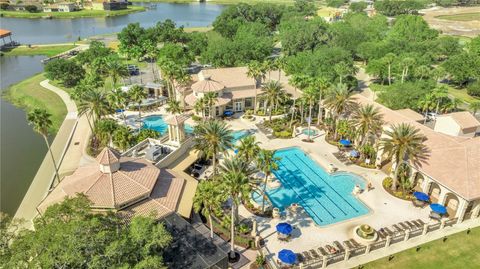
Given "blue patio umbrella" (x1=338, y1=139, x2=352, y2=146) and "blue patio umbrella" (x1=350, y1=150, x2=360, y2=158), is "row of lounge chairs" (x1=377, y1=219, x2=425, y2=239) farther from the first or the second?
"blue patio umbrella" (x1=338, y1=139, x2=352, y2=146)

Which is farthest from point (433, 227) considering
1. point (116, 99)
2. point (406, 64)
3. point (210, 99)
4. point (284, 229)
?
point (116, 99)

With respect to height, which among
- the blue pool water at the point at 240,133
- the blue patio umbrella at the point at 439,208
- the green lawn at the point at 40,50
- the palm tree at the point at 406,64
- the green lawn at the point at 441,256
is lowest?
the green lawn at the point at 441,256

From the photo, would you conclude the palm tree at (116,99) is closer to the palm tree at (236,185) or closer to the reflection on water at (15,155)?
the reflection on water at (15,155)

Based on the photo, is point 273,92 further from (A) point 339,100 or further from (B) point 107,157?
(B) point 107,157

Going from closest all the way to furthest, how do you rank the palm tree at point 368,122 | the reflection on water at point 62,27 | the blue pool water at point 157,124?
1. the palm tree at point 368,122
2. the blue pool water at point 157,124
3. the reflection on water at point 62,27

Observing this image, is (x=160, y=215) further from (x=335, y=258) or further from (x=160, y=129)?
(x=160, y=129)

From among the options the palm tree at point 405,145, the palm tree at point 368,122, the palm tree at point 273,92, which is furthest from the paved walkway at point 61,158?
the palm tree at point 405,145

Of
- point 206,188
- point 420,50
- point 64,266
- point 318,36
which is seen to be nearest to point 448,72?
point 420,50
